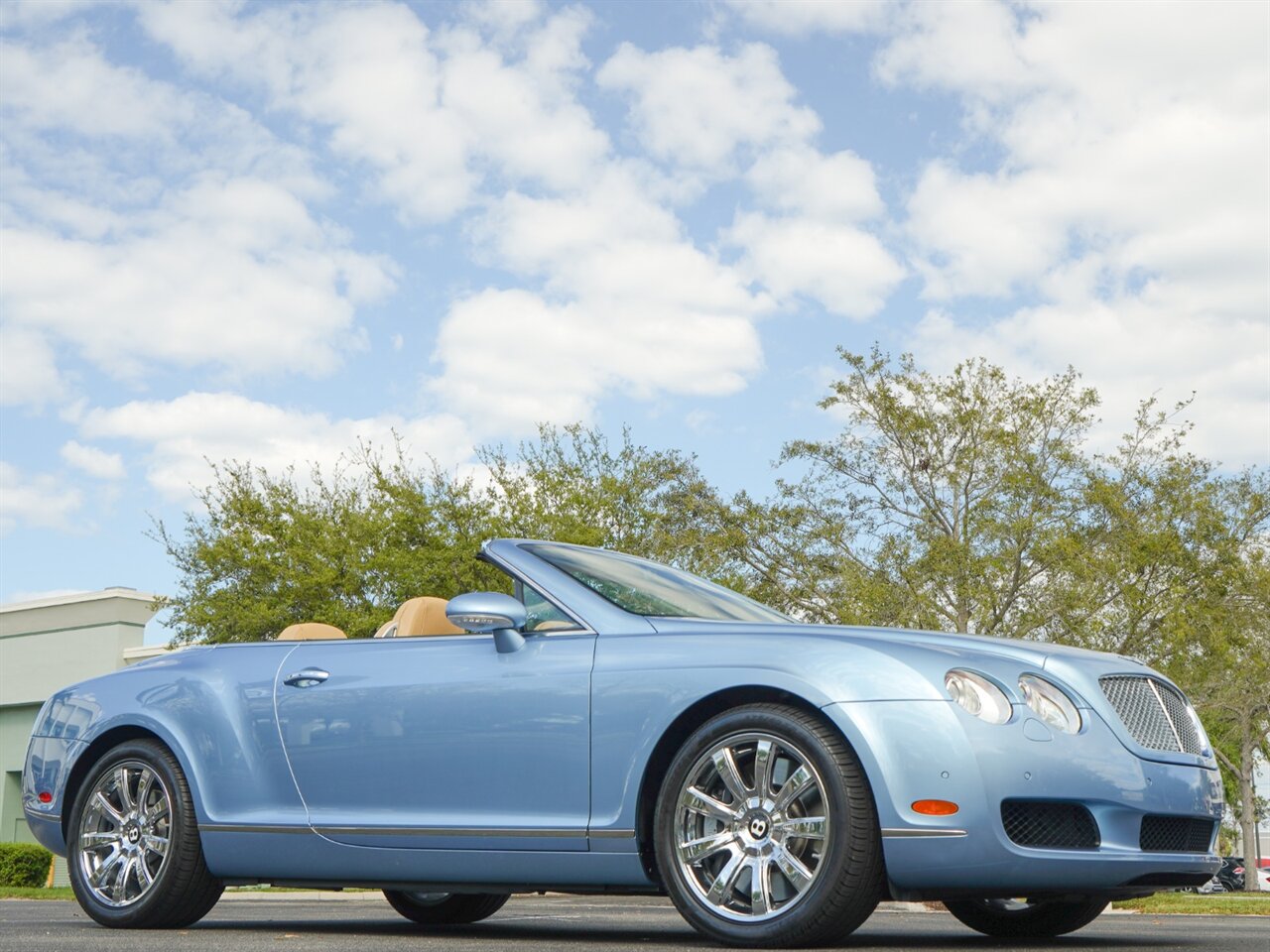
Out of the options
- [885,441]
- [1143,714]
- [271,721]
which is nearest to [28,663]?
[885,441]

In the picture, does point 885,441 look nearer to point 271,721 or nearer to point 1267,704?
point 1267,704

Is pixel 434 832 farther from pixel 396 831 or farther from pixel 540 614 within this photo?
pixel 540 614

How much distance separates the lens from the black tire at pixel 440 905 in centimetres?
765

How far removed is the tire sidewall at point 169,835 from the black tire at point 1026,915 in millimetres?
3283

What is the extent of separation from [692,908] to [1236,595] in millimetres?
26094

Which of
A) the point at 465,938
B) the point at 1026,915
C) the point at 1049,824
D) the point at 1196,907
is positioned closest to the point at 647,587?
the point at 465,938

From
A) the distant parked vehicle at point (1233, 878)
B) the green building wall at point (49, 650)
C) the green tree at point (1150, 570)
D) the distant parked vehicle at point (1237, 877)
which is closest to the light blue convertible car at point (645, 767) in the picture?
the green tree at point (1150, 570)

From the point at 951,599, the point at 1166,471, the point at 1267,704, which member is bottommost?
the point at 1267,704

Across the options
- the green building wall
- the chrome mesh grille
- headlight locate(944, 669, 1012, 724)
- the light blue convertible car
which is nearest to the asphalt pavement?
the light blue convertible car

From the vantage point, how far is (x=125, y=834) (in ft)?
22.9

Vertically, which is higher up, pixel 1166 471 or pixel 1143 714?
pixel 1166 471

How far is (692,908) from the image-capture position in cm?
536

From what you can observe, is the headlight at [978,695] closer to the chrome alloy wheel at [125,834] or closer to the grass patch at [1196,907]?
the chrome alloy wheel at [125,834]

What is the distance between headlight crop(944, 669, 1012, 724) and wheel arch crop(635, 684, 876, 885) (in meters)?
0.64
